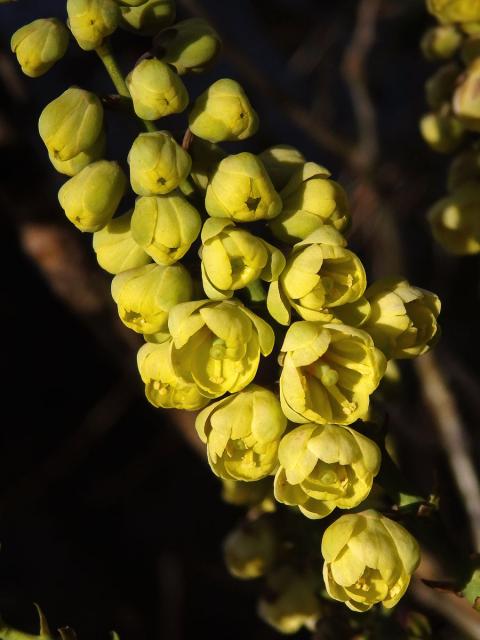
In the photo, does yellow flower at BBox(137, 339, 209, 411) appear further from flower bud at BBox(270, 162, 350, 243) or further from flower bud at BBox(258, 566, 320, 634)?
flower bud at BBox(258, 566, 320, 634)

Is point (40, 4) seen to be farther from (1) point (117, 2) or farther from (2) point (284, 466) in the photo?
(2) point (284, 466)

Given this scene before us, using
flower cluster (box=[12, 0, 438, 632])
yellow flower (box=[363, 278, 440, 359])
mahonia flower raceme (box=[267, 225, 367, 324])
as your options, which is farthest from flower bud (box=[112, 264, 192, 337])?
yellow flower (box=[363, 278, 440, 359])

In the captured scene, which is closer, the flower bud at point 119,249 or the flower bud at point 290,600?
the flower bud at point 119,249

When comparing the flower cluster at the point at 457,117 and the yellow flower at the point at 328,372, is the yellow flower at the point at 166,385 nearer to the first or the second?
the yellow flower at the point at 328,372

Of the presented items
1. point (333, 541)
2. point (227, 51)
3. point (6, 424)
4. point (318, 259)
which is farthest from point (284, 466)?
point (227, 51)

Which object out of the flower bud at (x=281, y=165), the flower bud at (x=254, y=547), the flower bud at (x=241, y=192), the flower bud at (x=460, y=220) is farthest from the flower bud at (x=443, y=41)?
the flower bud at (x=254, y=547)

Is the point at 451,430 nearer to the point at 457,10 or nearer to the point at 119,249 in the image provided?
the point at 457,10
